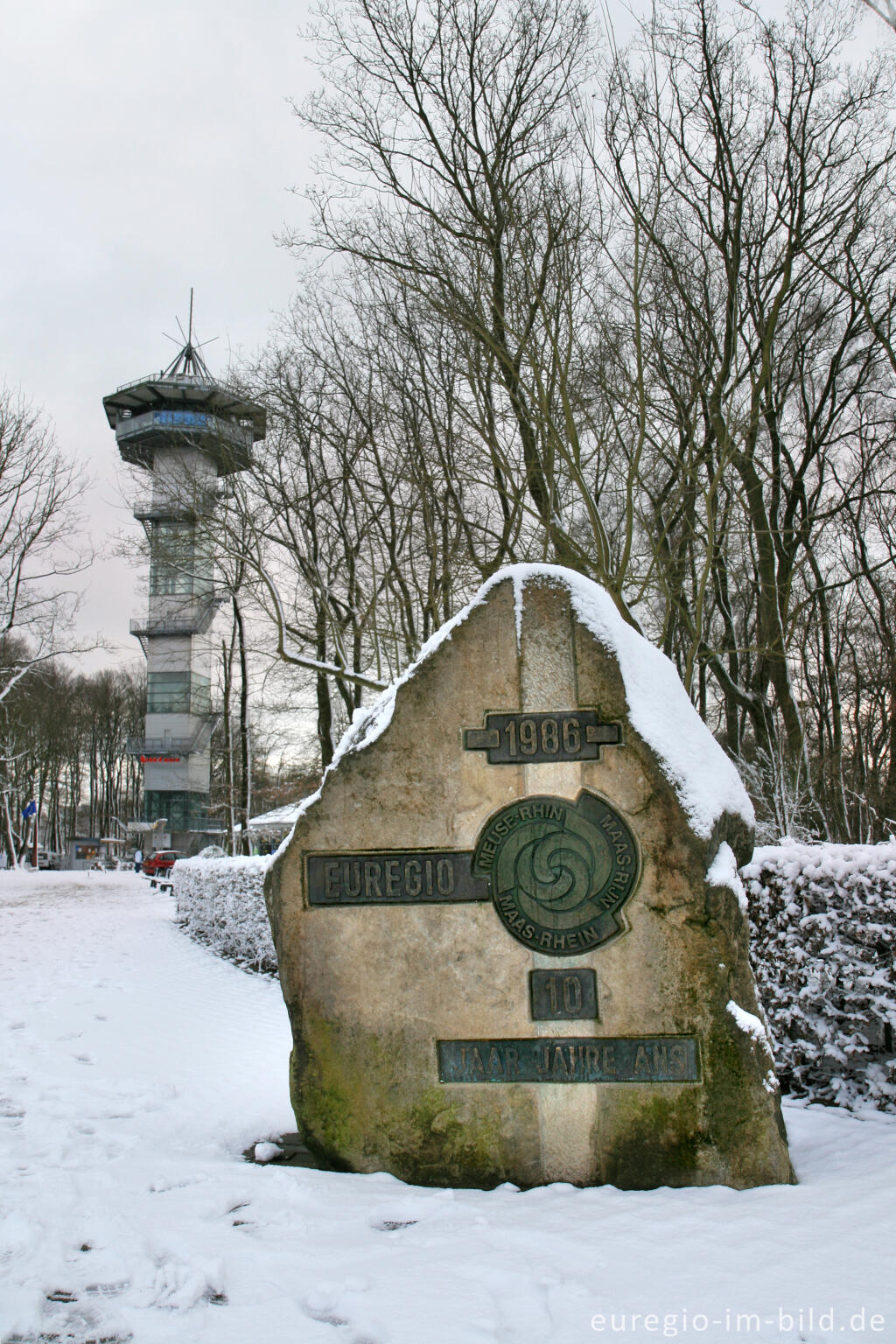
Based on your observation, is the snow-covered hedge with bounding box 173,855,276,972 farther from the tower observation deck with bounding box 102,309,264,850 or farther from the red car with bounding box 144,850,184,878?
the tower observation deck with bounding box 102,309,264,850

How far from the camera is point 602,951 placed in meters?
3.61

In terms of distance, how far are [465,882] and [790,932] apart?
2.13 metres

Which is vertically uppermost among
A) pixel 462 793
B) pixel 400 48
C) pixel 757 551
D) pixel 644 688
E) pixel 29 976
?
pixel 400 48

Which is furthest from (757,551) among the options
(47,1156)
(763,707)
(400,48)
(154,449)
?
(154,449)

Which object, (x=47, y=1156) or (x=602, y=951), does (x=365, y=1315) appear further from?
(x=47, y=1156)

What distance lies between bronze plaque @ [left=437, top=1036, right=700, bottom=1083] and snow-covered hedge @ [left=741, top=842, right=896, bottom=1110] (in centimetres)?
159

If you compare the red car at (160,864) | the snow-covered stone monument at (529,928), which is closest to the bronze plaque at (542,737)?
the snow-covered stone monument at (529,928)

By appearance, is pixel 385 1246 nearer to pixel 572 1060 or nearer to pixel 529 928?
pixel 572 1060

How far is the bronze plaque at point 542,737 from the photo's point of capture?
12.2 ft

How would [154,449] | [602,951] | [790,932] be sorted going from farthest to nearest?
[154,449] < [790,932] < [602,951]

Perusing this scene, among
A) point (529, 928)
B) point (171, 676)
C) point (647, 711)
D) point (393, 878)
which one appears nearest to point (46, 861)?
point (171, 676)

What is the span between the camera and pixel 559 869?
367 centimetres

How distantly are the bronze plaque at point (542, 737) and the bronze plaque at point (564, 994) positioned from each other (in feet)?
2.83

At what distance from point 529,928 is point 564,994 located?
0.95 feet
